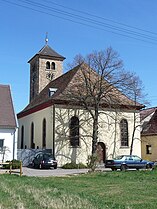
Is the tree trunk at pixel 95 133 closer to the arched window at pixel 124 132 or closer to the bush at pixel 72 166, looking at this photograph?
the bush at pixel 72 166

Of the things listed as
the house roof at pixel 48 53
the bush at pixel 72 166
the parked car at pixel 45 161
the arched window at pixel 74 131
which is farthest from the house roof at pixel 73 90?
the house roof at pixel 48 53

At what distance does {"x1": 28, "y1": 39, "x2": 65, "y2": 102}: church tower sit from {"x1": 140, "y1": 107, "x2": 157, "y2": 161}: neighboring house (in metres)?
16.9

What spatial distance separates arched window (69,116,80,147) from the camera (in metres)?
38.3

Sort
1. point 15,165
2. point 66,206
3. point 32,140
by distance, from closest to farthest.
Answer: point 66,206
point 15,165
point 32,140

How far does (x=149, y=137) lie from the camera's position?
46.5 meters

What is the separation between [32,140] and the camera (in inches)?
1795

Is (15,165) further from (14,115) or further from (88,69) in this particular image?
(88,69)

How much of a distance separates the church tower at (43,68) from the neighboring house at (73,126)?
744 centimetres

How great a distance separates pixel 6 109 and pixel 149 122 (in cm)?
2259

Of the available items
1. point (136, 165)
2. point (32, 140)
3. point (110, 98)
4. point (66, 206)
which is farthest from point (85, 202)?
point (32, 140)

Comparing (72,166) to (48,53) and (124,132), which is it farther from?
(48,53)

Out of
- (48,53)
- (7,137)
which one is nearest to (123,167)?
(7,137)

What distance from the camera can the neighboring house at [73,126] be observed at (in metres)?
37.7

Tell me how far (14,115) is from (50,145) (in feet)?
18.7
